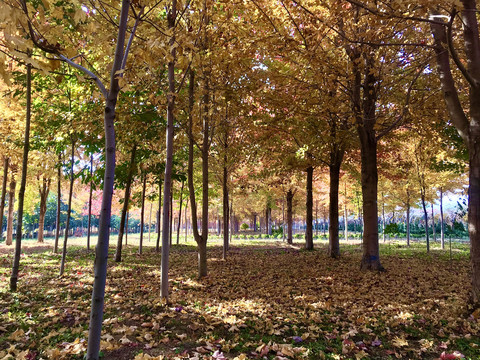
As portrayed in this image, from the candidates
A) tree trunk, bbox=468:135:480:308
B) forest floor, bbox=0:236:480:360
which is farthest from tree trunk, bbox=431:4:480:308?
forest floor, bbox=0:236:480:360

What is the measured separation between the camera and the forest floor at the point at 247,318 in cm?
350

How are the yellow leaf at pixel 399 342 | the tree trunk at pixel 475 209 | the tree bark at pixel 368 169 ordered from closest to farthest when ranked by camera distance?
the yellow leaf at pixel 399 342 → the tree trunk at pixel 475 209 → the tree bark at pixel 368 169

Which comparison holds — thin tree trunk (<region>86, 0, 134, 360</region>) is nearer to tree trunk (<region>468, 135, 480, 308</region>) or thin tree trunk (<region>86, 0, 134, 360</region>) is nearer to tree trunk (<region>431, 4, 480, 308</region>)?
tree trunk (<region>431, 4, 480, 308</region>)

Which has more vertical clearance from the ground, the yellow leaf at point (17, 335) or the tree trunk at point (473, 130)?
the tree trunk at point (473, 130)

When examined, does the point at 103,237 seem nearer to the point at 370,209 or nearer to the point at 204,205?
the point at 204,205

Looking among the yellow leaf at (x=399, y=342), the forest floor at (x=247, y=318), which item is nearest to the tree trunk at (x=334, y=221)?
the forest floor at (x=247, y=318)

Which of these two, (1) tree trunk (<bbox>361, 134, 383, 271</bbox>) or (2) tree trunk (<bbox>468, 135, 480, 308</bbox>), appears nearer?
(2) tree trunk (<bbox>468, 135, 480, 308</bbox>)

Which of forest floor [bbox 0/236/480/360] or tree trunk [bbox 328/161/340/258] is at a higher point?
tree trunk [bbox 328/161/340/258]

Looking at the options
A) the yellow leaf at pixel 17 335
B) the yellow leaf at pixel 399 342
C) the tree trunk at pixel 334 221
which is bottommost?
the yellow leaf at pixel 399 342

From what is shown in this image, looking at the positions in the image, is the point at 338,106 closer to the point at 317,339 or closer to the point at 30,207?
the point at 317,339

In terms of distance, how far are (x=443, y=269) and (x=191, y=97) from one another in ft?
30.2

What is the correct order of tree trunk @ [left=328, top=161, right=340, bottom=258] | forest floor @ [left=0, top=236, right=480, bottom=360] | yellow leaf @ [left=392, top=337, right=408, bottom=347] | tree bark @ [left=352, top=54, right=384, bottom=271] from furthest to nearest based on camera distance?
tree trunk @ [left=328, top=161, right=340, bottom=258]
tree bark @ [left=352, top=54, right=384, bottom=271]
yellow leaf @ [left=392, top=337, right=408, bottom=347]
forest floor @ [left=0, top=236, right=480, bottom=360]

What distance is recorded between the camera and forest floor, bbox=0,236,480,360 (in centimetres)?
350

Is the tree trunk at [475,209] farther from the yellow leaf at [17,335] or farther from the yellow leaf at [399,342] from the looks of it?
the yellow leaf at [17,335]
